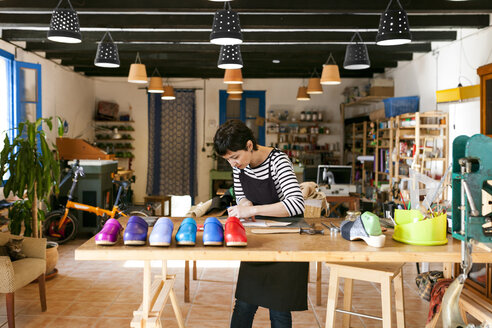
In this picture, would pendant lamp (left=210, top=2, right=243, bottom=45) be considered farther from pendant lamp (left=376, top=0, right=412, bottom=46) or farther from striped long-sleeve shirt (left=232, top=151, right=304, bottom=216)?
striped long-sleeve shirt (left=232, top=151, right=304, bottom=216)

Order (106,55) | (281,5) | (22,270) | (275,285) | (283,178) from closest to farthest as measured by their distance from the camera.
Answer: (275,285), (283,178), (22,270), (106,55), (281,5)

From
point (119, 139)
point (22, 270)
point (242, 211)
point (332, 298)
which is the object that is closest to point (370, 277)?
point (332, 298)

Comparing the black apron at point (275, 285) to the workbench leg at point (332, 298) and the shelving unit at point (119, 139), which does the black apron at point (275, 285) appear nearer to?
the workbench leg at point (332, 298)

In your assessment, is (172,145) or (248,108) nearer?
(172,145)

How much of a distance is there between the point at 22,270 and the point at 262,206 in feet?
7.16

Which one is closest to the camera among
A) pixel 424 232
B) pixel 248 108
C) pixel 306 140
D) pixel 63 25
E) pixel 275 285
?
pixel 424 232

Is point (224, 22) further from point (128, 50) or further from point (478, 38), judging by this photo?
point (128, 50)

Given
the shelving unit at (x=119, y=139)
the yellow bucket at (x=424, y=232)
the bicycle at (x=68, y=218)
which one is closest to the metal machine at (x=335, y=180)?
the bicycle at (x=68, y=218)

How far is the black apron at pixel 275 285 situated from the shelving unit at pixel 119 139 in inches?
393

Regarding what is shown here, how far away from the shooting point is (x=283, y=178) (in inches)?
117

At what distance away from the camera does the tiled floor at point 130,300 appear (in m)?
3.97

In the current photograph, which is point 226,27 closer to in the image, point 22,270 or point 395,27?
point 395,27

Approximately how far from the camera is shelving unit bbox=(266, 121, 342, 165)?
12266mm

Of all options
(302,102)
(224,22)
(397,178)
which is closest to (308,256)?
(224,22)
